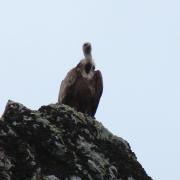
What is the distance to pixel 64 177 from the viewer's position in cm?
928

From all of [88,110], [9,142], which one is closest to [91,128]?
[9,142]

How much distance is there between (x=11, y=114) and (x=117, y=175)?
1.56m

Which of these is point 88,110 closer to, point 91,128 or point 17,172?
point 91,128

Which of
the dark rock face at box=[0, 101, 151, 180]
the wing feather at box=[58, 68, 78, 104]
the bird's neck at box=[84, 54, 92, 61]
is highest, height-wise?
the bird's neck at box=[84, 54, 92, 61]

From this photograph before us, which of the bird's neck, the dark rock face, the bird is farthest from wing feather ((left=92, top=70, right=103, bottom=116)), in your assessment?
the dark rock face

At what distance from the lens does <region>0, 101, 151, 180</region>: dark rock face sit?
9164 mm

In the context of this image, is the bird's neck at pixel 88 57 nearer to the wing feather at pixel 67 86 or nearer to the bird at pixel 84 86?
the bird at pixel 84 86

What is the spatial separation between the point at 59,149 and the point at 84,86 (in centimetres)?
581

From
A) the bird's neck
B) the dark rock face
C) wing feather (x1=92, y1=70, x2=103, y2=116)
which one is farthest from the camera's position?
wing feather (x1=92, y1=70, x2=103, y2=116)

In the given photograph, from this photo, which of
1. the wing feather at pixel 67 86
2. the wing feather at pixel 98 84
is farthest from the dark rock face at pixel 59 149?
the wing feather at pixel 98 84

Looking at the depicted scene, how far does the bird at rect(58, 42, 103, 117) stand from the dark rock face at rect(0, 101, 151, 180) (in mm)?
4134

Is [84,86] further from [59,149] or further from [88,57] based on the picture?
[59,149]

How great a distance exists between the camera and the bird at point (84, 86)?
50.6ft

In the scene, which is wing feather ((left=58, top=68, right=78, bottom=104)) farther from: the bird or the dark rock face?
the dark rock face
